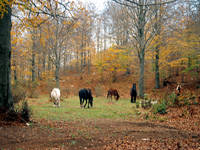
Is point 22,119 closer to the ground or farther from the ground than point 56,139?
farther from the ground

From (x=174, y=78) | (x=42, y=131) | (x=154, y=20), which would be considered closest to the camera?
(x=42, y=131)

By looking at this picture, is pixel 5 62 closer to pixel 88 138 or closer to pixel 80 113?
pixel 88 138

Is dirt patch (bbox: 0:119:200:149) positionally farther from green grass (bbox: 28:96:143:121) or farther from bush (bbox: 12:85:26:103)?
bush (bbox: 12:85:26:103)

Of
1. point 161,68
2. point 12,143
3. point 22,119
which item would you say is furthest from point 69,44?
point 12,143

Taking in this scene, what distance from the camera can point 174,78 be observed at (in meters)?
29.9

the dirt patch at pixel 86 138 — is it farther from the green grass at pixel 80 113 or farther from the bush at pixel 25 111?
the green grass at pixel 80 113

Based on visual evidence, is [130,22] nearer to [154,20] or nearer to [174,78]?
[154,20]

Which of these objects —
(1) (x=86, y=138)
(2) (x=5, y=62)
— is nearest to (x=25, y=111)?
(2) (x=5, y=62)

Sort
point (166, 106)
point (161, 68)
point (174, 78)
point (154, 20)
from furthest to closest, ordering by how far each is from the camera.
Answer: point (174, 78)
point (161, 68)
point (154, 20)
point (166, 106)

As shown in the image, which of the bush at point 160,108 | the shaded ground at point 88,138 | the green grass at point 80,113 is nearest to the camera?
the shaded ground at point 88,138

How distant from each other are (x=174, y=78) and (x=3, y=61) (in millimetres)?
29588

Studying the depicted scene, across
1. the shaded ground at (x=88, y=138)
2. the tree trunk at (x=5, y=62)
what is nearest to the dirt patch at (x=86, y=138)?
the shaded ground at (x=88, y=138)

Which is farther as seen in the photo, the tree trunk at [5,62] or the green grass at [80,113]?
the green grass at [80,113]

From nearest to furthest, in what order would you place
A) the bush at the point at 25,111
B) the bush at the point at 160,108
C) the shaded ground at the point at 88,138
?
the shaded ground at the point at 88,138 < the bush at the point at 25,111 < the bush at the point at 160,108
